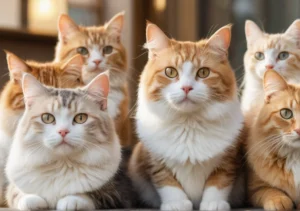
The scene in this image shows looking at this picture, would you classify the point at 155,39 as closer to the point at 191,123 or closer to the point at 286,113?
the point at 191,123

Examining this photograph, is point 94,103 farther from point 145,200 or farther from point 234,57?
point 234,57

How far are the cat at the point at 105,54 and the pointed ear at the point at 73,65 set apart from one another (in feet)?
0.55

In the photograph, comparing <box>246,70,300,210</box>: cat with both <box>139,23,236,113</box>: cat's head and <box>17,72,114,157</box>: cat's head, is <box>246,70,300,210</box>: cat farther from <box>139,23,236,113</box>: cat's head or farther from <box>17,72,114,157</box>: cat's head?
<box>17,72,114,157</box>: cat's head

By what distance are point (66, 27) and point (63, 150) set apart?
3.03 feet

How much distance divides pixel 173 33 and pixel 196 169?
8.11ft

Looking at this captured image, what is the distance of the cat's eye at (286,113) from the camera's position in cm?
188

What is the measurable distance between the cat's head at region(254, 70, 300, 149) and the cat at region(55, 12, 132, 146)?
28.7 inches

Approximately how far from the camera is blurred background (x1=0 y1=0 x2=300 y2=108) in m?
3.76

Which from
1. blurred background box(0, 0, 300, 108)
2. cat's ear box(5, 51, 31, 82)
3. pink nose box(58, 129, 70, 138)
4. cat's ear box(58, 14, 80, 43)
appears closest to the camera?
pink nose box(58, 129, 70, 138)

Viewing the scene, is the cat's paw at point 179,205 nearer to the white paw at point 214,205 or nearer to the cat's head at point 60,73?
the white paw at point 214,205

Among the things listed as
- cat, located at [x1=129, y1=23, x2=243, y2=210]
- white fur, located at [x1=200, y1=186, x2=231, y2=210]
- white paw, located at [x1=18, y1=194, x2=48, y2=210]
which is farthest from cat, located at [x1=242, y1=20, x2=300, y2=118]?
white paw, located at [x1=18, y1=194, x2=48, y2=210]

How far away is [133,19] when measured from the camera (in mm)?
4531

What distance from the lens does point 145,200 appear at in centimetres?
213

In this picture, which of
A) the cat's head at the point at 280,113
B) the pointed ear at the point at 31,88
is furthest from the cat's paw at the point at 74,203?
the cat's head at the point at 280,113
